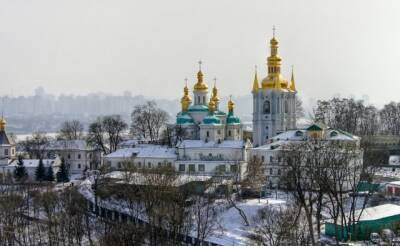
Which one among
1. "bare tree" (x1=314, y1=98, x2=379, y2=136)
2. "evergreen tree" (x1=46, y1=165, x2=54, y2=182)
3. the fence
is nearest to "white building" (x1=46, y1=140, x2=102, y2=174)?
"evergreen tree" (x1=46, y1=165, x2=54, y2=182)

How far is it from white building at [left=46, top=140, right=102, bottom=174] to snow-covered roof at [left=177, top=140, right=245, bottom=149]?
8.28m

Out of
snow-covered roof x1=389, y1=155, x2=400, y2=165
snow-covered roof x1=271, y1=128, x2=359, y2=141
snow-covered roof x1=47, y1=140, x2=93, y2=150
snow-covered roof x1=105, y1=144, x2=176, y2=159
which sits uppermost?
snow-covered roof x1=271, y1=128, x2=359, y2=141

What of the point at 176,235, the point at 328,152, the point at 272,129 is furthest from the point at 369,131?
the point at 176,235

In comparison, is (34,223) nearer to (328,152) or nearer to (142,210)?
(142,210)

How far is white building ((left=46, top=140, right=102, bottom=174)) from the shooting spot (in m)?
43.3

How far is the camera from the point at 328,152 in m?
A: 27.2

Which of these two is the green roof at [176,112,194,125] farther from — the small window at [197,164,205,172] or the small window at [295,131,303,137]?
the small window at [295,131,303,137]

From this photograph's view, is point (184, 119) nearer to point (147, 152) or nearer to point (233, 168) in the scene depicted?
point (147, 152)

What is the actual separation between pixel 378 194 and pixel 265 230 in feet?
32.7

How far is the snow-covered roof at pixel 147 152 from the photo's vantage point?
3775 cm

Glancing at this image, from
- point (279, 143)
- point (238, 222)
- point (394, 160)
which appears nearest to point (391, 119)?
point (394, 160)

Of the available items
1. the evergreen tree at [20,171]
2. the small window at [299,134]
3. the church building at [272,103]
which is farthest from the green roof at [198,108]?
the evergreen tree at [20,171]

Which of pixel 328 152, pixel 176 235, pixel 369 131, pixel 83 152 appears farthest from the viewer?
pixel 369 131

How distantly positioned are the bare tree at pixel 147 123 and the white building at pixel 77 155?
5.89m
